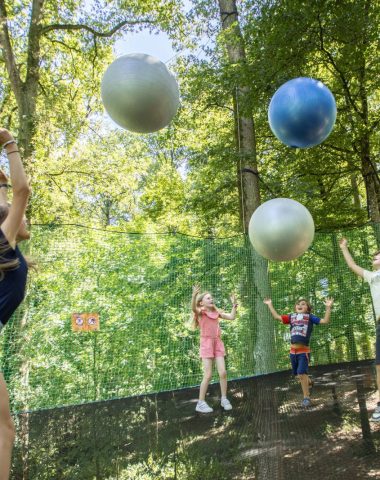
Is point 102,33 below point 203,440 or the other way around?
the other way around

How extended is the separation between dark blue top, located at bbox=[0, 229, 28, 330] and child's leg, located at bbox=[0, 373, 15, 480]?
0.27 m

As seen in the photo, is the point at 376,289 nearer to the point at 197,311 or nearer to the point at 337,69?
the point at 197,311

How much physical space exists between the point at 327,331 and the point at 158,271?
2834 mm

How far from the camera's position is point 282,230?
372 centimetres

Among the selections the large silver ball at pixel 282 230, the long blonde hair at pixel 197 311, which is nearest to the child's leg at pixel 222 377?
the long blonde hair at pixel 197 311

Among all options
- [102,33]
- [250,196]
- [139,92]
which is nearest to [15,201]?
[139,92]

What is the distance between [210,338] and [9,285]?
3476 millimetres

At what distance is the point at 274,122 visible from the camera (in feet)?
12.0

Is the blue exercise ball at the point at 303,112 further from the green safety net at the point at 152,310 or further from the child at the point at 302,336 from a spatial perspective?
the green safety net at the point at 152,310

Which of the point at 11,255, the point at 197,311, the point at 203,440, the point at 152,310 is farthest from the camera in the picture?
the point at 152,310

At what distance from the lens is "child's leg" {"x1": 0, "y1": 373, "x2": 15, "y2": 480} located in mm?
1579

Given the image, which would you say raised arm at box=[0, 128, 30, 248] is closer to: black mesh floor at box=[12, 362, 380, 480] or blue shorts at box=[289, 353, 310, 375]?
black mesh floor at box=[12, 362, 380, 480]

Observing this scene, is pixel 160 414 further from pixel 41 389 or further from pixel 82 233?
pixel 82 233

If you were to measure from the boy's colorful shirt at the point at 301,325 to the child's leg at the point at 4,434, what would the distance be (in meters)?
4.07
